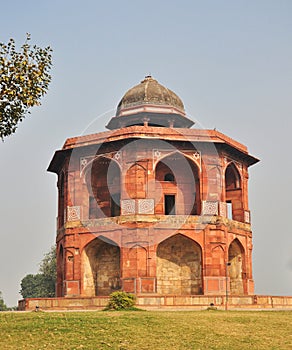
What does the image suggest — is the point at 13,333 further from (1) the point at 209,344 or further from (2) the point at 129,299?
(2) the point at 129,299

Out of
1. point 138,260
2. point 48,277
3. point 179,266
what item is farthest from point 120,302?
point 48,277

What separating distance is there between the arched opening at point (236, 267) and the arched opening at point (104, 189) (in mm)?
5955

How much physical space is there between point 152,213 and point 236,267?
5.98 meters

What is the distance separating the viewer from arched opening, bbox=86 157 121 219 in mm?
27625

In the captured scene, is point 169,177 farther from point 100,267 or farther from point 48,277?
point 48,277

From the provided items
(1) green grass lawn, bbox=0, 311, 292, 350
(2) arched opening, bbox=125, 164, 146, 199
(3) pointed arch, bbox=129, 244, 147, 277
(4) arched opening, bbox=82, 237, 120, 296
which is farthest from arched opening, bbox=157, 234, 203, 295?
(1) green grass lawn, bbox=0, 311, 292, 350

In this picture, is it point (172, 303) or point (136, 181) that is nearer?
point (172, 303)

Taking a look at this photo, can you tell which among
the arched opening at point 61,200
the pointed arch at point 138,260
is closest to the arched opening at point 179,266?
the pointed arch at point 138,260

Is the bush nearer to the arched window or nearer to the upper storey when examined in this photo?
the arched window

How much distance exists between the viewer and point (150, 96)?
2900 cm

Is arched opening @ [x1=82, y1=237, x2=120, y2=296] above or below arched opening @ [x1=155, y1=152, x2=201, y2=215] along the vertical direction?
below

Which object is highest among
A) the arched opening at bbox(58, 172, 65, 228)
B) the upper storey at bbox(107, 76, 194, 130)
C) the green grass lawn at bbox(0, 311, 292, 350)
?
the upper storey at bbox(107, 76, 194, 130)

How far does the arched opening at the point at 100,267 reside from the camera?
26.1 meters

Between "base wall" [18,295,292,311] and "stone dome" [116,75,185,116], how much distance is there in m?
10.7
